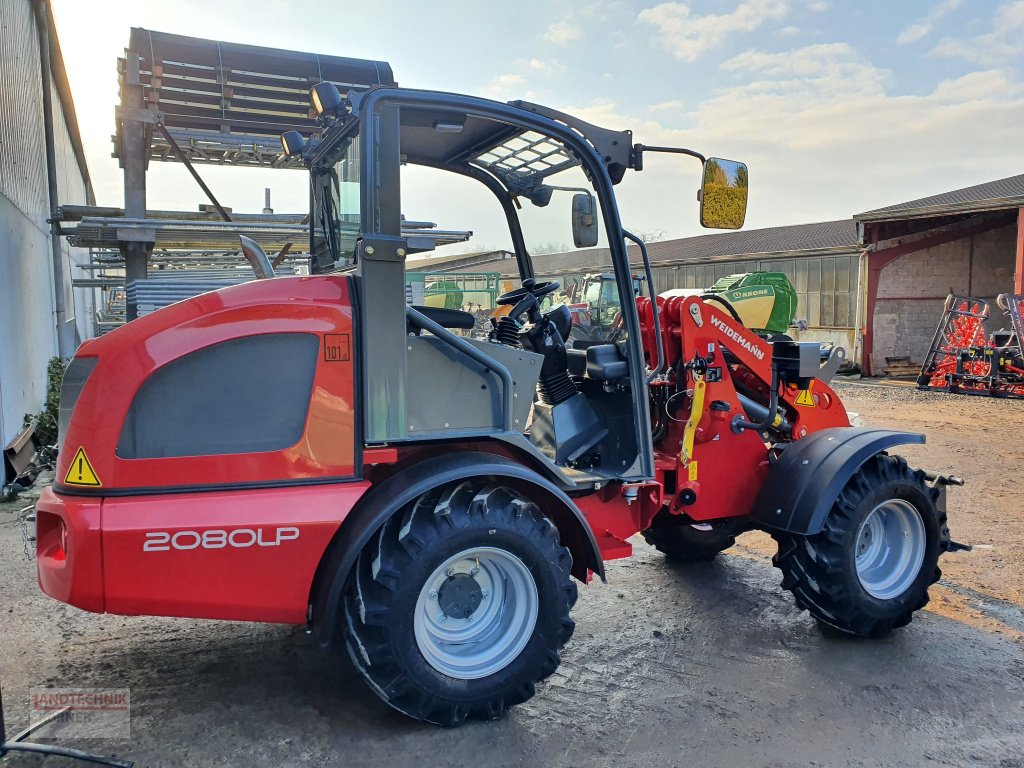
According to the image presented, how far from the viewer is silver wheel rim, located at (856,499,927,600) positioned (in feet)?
13.7

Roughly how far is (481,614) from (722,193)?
2.15 metres

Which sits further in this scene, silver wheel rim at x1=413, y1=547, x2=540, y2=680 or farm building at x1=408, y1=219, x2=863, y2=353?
farm building at x1=408, y1=219, x2=863, y2=353

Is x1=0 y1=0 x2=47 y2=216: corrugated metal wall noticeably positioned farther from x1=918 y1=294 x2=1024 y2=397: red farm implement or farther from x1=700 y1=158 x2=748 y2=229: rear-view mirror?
x1=918 y1=294 x2=1024 y2=397: red farm implement

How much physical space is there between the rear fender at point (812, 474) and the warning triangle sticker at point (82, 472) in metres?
3.09

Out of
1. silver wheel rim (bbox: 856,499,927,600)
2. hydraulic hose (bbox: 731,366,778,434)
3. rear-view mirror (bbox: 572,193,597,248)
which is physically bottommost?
silver wheel rim (bbox: 856,499,927,600)

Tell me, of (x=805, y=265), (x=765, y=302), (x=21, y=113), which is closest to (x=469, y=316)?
(x=21, y=113)

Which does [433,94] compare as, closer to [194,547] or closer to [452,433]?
[452,433]

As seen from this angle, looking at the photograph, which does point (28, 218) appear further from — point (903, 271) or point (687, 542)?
point (903, 271)

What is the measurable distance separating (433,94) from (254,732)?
2.62 meters

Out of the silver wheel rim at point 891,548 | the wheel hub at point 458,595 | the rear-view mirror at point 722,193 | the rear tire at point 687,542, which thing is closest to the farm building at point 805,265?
the rear tire at point 687,542

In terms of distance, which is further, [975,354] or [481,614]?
[975,354]

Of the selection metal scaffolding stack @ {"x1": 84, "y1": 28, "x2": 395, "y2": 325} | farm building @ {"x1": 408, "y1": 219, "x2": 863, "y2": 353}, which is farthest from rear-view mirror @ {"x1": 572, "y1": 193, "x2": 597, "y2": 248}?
farm building @ {"x1": 408, "y1": 219, "x2": 863, "y2": 353}

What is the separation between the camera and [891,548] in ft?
14.0

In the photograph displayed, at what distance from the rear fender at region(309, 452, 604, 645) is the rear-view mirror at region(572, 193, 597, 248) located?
1201mm
